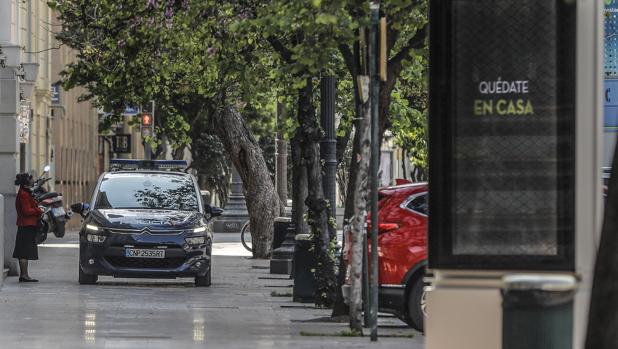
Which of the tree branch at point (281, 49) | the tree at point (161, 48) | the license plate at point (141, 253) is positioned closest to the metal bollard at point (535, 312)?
the tree at point (161, 48)

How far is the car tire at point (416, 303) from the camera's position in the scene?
56.4 feet

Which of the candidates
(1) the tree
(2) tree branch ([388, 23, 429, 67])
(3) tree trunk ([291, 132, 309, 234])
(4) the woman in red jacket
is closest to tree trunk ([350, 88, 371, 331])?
(2) tree branch ([388, 23, 429, 67])

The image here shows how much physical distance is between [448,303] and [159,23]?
12073 millimetres

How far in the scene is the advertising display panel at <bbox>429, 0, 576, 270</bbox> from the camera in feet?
30.1

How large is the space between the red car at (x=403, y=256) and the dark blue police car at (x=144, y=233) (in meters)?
7.74

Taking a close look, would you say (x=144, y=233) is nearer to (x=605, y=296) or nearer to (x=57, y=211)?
(x=605, y=296)

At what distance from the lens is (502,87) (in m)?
9.10

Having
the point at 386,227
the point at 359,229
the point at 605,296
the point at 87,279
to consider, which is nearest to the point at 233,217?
the point at 87,279

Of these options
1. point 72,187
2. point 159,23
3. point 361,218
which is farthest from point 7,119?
point 72,187

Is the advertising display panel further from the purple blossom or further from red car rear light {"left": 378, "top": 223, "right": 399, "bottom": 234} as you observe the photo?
the purple blossom

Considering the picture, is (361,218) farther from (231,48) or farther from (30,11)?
(30,11)

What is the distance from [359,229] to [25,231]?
10.1 metres

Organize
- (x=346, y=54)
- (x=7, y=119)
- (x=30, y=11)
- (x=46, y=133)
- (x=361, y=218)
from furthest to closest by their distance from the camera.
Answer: (x=46, y=133)
(x=30, y=11)
(x=7, y=119)
(x=346, y=54)
(x=361, y=218)

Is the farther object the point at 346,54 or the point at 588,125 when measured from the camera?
the point at 346,54
